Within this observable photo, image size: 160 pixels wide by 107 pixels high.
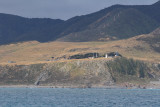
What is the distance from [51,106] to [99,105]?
13.1 meters

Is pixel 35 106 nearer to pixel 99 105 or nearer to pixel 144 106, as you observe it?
pixel 99 105

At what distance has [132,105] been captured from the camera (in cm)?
11144

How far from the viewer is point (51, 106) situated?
10938cm

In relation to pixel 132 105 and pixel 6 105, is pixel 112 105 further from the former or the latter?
pixel 6 105

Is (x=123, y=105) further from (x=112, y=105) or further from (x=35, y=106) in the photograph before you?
(x=35, y=106)

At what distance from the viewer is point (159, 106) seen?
109062 mm

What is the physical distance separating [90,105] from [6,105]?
76.5 ft

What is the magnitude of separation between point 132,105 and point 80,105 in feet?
47.2

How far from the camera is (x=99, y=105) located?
110m

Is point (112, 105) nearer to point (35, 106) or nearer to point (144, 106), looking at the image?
point (144, 106)

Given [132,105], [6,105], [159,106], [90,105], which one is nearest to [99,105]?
[90,105]

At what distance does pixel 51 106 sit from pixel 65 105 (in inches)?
170

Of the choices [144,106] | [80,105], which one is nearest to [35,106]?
[80,105]

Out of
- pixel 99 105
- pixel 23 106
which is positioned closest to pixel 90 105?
pixel 99 105
